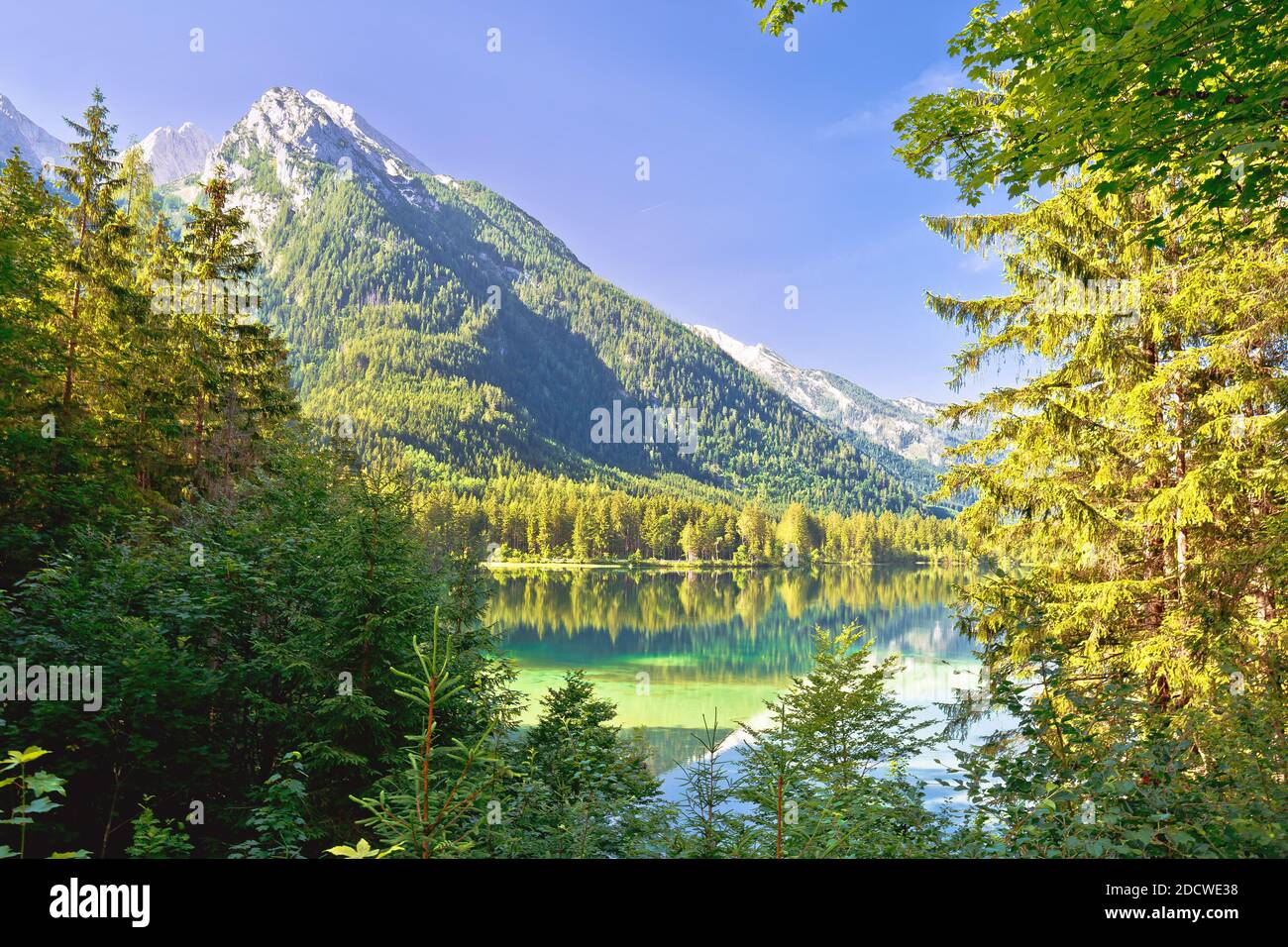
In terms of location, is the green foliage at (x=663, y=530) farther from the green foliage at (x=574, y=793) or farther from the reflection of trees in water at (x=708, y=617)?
the green foliage at (x=574, y=793)

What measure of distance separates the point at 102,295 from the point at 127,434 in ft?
11.4

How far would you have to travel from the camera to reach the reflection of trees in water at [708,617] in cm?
4038

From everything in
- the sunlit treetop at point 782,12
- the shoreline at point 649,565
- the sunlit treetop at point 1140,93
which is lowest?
the shoreline at point 649,565

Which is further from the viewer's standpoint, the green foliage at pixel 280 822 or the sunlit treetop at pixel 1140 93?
the green foliage at pixel 280 822

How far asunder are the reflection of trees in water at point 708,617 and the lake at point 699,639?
6.3 inches

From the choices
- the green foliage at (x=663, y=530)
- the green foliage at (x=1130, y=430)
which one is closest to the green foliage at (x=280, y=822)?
the green foliage at (x=1130, y=430)

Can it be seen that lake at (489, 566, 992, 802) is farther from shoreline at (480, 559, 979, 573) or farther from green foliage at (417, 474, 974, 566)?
green foliage at (417, 474, 974, 566)

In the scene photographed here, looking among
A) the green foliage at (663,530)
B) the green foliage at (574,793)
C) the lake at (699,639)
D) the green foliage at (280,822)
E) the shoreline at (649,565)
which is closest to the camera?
the green foliage at (574,793)

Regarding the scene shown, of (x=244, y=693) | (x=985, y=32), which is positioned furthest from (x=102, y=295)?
(x=985, y=32)

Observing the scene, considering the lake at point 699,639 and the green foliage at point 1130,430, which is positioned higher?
the green foliage at point 1130,430

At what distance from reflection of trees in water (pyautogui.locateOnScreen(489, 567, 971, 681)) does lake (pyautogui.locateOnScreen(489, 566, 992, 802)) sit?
160mm

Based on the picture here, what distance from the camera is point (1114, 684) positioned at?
15.0 feet
